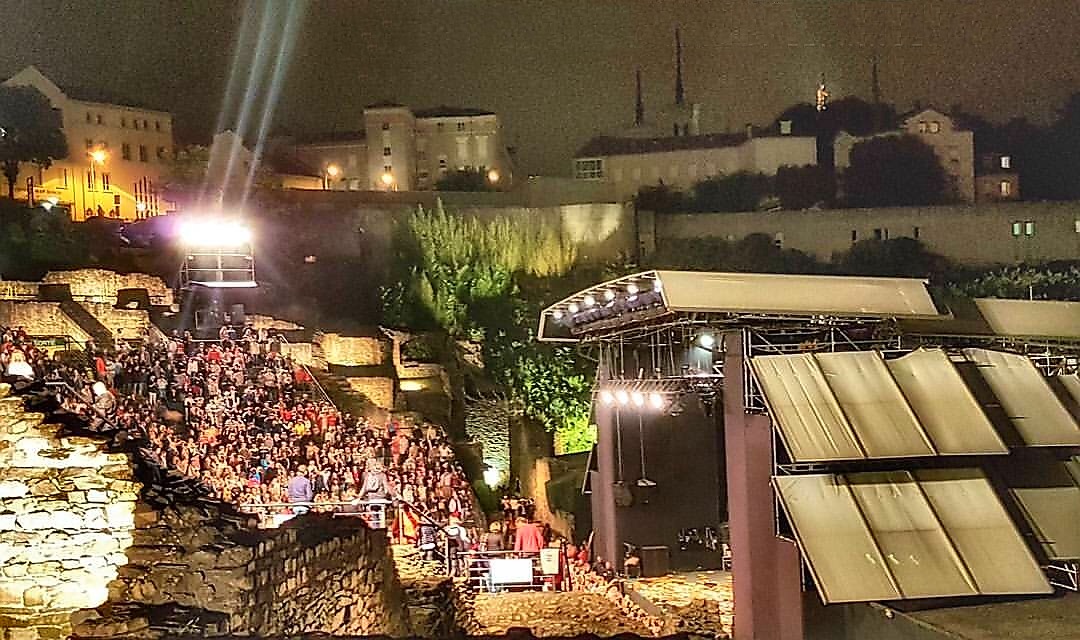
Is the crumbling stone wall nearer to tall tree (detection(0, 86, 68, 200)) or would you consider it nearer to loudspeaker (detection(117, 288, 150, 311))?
loudspeaker (detection(117, 288, 150, 311))

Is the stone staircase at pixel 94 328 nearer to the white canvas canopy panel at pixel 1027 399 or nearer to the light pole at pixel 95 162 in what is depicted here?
the light pole at pixel 95 162

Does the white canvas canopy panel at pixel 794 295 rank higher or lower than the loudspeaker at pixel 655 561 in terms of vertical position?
higher

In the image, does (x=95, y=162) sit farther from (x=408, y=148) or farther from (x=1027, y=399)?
(x=1027, y=399)

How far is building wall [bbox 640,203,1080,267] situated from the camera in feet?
20.9

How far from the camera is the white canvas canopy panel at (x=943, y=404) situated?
5.23m

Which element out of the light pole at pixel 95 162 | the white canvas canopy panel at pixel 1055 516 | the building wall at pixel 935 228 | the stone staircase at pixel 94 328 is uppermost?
the light pole at pixel 95 162

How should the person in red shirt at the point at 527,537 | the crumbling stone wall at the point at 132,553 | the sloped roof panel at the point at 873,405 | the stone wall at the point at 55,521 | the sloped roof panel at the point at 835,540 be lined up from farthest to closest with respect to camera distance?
the person in red shirt at the point at 527,537
the stone wall at the point at 55,521
the crumbling stone wall at the point at 132,553
the sloped roof panel at the point at 873,405
the sloped roof panel at the point at 835,540

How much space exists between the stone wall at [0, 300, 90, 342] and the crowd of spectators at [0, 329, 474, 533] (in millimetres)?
109

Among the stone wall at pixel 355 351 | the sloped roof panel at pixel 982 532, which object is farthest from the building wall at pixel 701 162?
the sloped roof panel at pixel 982 532

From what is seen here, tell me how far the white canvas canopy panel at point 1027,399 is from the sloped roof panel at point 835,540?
1.18 meters

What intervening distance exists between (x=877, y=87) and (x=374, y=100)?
3.33 metres

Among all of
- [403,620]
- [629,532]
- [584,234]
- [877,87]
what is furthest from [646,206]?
[403,620]

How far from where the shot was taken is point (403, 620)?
6309 mm

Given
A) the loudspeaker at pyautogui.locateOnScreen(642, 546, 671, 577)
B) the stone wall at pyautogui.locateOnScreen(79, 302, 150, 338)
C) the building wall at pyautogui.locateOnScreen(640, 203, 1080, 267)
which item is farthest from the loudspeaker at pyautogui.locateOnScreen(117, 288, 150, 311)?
the loudspeaker at pyautogui.locateOnScreen(642, 546, 671, 577)
